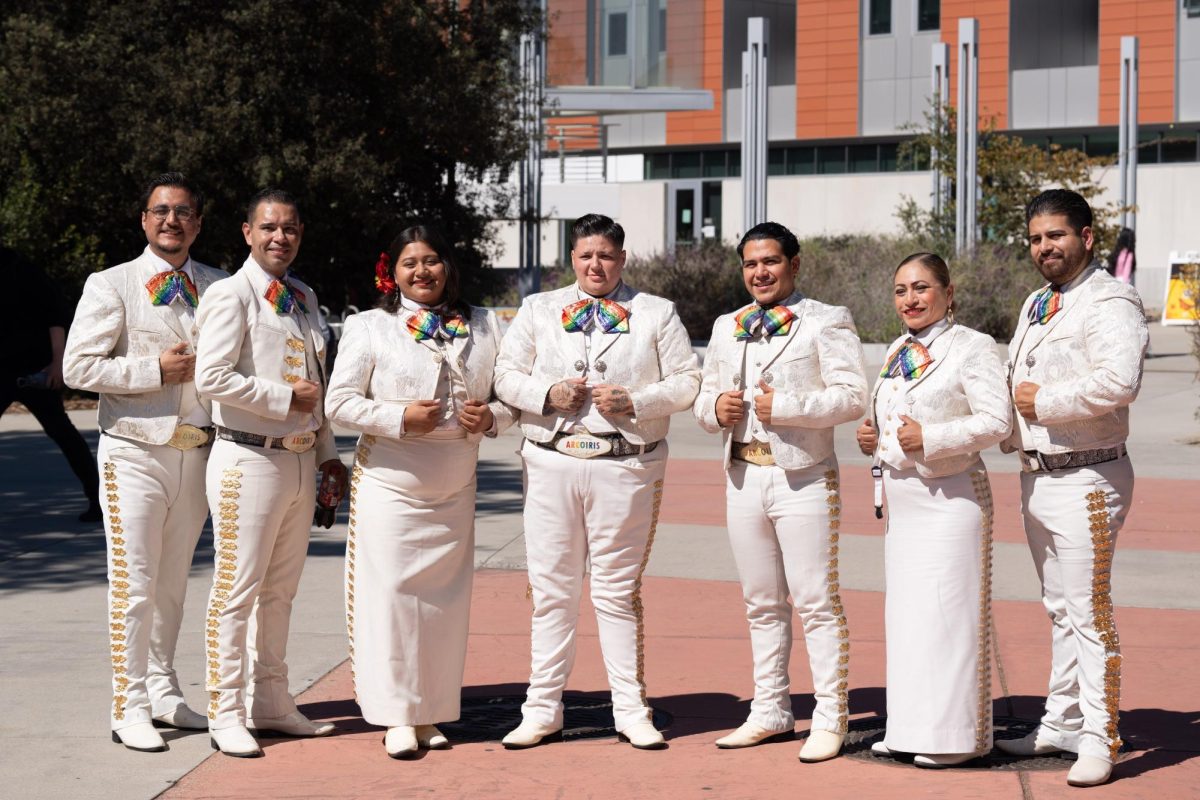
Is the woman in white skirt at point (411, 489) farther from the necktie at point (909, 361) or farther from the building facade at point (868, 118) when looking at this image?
the building facade at point (868, 118)

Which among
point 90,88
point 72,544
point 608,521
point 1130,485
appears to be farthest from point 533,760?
point 90,88

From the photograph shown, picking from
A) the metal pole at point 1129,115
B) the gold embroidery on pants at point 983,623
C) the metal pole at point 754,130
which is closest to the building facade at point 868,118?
the metal pole at point 1129,115

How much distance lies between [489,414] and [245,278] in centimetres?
103

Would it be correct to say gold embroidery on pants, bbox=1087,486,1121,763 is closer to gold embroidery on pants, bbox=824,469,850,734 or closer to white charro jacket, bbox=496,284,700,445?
gold embroidery on pants, bbox=824,469,850,734

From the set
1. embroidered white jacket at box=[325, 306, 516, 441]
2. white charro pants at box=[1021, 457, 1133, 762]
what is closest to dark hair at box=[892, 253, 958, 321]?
white charro pants at box=[1021, 457, 1133, 762]

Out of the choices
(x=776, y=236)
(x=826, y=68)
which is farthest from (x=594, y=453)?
(x=826, y=68)

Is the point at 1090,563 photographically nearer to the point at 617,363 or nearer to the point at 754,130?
the point at 617,363

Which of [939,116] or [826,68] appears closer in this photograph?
[939,116]

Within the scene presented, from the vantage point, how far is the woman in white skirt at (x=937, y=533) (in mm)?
5672

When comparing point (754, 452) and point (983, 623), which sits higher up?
point (754, 452)

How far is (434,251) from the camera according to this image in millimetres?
6039

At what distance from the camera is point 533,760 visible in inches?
231

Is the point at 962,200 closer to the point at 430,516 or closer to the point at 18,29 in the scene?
the point at 18,29

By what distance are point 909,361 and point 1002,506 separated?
21.1 feet
